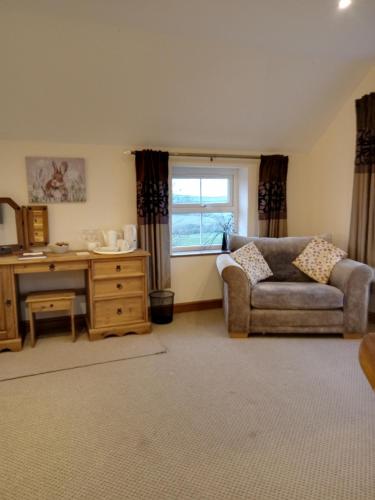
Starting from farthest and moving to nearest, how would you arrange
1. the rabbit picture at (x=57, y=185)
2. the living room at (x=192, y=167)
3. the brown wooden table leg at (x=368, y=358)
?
the rabbit picture at (x=57, y=185), the living room at (x=192, y=167), the brown wooden table leg at (x=368, y=358)

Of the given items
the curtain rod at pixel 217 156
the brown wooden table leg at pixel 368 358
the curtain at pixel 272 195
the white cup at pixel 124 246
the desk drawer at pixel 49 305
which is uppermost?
the curtain rod at pixel 217 156

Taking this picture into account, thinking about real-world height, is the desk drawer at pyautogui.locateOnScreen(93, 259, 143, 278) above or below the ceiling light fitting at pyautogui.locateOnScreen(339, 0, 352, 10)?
below

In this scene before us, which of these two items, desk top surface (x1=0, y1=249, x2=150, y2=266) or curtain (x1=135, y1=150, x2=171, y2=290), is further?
curtain (x1=135, y1=150, x2=171, y2=290)

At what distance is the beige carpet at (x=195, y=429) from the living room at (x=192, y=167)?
0.01 m

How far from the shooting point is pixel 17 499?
1.46 m

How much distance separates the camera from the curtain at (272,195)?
13.0ft

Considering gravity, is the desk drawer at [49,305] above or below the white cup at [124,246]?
below

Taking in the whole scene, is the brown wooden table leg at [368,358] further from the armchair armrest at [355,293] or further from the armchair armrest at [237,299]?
the armchair armrest at [355,293]

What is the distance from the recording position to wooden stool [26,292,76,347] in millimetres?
2953

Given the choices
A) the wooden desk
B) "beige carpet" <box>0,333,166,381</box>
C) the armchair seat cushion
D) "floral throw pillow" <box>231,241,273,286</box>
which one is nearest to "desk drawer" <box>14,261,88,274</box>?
the wooden desk

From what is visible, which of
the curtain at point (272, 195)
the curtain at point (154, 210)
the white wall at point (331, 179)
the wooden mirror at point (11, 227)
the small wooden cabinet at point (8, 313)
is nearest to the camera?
the small wooden cabinet at point (8, 313)

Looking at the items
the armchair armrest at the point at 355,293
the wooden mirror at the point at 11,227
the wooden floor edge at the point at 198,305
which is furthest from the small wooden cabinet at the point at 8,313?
the armchair armrest at the point at 355,293

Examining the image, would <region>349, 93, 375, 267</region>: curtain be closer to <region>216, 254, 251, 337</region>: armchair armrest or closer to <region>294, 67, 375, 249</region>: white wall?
<region>294, 67, 375, 249</region>: white wall

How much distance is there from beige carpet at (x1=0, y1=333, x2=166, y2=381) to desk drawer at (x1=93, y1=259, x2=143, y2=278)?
0.60 metres
